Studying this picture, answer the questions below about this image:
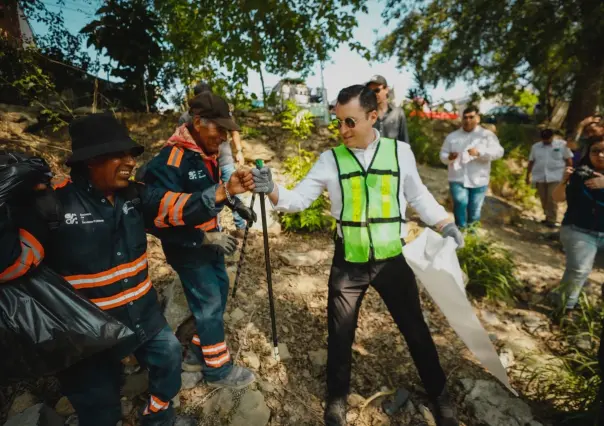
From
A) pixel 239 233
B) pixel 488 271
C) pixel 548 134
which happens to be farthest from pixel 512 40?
pixel 239 233

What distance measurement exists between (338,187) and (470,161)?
3514mm

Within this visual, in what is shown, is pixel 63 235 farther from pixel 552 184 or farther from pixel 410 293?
pixel 552 184

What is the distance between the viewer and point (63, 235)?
64.8 inches

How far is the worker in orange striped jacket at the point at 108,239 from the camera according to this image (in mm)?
1667

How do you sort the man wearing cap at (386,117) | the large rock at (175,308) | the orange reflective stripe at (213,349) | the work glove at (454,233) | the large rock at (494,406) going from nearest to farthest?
the work glove at (454,233) → the orange reflective stripe at (213,349) → the large rock at (494,406) → the large rock at (175,308) → the man wearing cap at (386,117)

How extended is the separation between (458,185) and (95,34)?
6532 mm

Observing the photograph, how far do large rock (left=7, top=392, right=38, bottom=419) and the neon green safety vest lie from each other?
7.83ft

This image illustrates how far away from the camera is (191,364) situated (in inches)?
104

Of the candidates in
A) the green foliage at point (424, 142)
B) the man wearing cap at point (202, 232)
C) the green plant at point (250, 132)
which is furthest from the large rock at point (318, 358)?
the green foliage at point (424, 142)

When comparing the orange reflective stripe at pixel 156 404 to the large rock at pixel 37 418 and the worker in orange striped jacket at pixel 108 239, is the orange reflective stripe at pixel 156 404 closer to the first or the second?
the worker in orange striped jacket at pixel 108 239

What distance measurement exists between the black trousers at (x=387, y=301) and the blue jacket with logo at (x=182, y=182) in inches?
36.3

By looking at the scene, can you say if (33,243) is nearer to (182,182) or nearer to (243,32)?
(182,182)

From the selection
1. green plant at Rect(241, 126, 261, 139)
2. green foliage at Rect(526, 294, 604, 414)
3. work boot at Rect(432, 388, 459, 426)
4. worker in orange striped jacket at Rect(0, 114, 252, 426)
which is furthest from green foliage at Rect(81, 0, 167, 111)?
green foliage at Rect(526, 294, 604, 414)

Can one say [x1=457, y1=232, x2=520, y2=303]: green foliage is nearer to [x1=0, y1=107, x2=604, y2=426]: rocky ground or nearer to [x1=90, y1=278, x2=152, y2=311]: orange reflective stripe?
[x1=0, y1=107, x2=604, y2=426]: rocky ground
